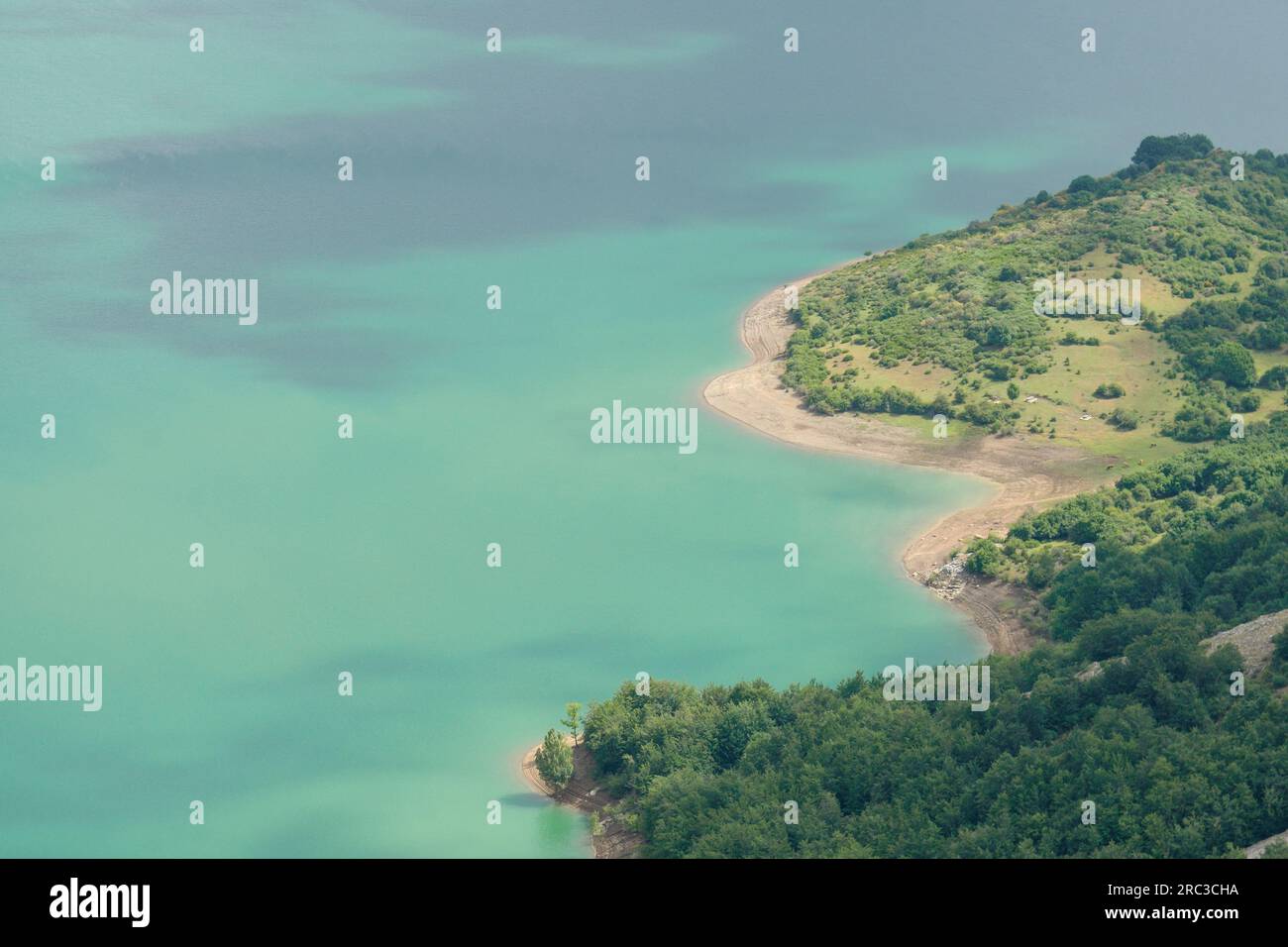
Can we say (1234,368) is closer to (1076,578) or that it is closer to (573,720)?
(1076,578)

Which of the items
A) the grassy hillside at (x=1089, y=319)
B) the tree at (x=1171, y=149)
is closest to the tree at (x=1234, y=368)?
the grassy hillside at (x=1089, y=319)

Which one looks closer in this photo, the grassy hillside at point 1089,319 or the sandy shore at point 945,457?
the sandy shore at point 945,457

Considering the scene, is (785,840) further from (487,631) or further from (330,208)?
(330,208)

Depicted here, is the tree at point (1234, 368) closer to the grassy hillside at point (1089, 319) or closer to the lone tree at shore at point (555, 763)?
the grassy hillside at point (1089, 319)

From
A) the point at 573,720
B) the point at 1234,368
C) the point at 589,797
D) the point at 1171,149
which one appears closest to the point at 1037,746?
the point at 589,797

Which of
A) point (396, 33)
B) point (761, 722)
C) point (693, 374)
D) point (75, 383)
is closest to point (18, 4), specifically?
point (396, 33)

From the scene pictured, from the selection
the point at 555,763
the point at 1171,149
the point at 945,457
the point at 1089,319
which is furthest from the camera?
the point at 1171,149
